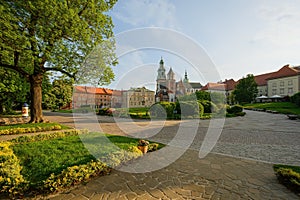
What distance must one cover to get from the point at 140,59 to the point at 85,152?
509 cm

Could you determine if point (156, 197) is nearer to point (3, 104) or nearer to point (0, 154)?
point (0, 154)

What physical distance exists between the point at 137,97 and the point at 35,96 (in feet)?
71.7

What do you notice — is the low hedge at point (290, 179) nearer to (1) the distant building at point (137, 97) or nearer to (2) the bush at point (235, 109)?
(2) the bush at point (235, 109)

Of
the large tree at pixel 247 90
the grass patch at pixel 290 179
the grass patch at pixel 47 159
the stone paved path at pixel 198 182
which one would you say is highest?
the large tree at pixel 247 90

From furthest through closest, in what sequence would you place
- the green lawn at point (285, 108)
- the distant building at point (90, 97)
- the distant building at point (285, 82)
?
the distant building at point (285, 82) → the distant building at point (90, 97) → the green lawn at point (285, 108)

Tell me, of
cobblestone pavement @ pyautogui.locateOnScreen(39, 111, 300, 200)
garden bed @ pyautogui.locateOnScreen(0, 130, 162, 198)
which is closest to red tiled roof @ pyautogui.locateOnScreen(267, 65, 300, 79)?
cobblestone pavement @ pyautogui.locateOnScreen(39, 111, 300, 200)

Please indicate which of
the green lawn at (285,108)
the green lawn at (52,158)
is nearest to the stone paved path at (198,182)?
the green lawn at (52,158)

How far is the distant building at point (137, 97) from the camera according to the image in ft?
92.2

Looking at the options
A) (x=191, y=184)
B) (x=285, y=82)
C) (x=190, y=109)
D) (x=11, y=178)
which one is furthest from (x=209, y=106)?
(x=285, y=82)

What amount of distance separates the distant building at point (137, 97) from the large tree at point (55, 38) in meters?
16.3

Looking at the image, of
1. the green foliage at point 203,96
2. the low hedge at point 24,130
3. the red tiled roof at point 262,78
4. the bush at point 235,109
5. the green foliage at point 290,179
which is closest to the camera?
the green foliage at point 290,179

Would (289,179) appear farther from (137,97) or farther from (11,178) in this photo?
(137,97)

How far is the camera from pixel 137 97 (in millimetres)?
32188

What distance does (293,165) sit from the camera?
15.5 ft
